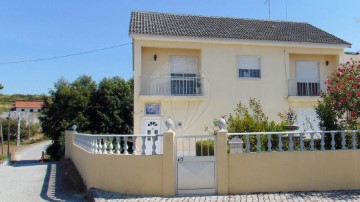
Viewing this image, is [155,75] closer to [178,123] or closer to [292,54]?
[178,123]

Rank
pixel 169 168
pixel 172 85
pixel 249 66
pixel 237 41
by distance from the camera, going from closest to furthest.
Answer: pixel 169 168 → pixel 172 85 → pixel 237 41 → pixel 249 66

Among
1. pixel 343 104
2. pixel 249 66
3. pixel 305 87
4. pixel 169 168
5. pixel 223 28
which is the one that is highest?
pixel 223 28

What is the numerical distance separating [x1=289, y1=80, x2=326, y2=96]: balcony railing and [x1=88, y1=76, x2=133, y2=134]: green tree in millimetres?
15020

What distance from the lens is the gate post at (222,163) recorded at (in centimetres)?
823

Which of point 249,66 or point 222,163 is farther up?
point 249,66

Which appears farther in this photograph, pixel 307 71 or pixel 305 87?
pixel 307 71

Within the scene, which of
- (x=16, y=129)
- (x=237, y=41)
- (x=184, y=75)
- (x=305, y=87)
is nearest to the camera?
(x=237, y=41)

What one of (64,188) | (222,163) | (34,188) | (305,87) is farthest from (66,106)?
(222,163)

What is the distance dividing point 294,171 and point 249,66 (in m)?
10.3

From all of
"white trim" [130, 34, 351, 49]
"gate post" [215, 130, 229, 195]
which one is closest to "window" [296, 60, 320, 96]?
"white trim" [130, 34, 351, 49]

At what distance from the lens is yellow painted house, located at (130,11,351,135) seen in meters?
16.9

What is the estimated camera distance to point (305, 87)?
18.7m

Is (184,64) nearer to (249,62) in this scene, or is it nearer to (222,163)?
(249,62)

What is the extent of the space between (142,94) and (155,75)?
1377 millimetres
